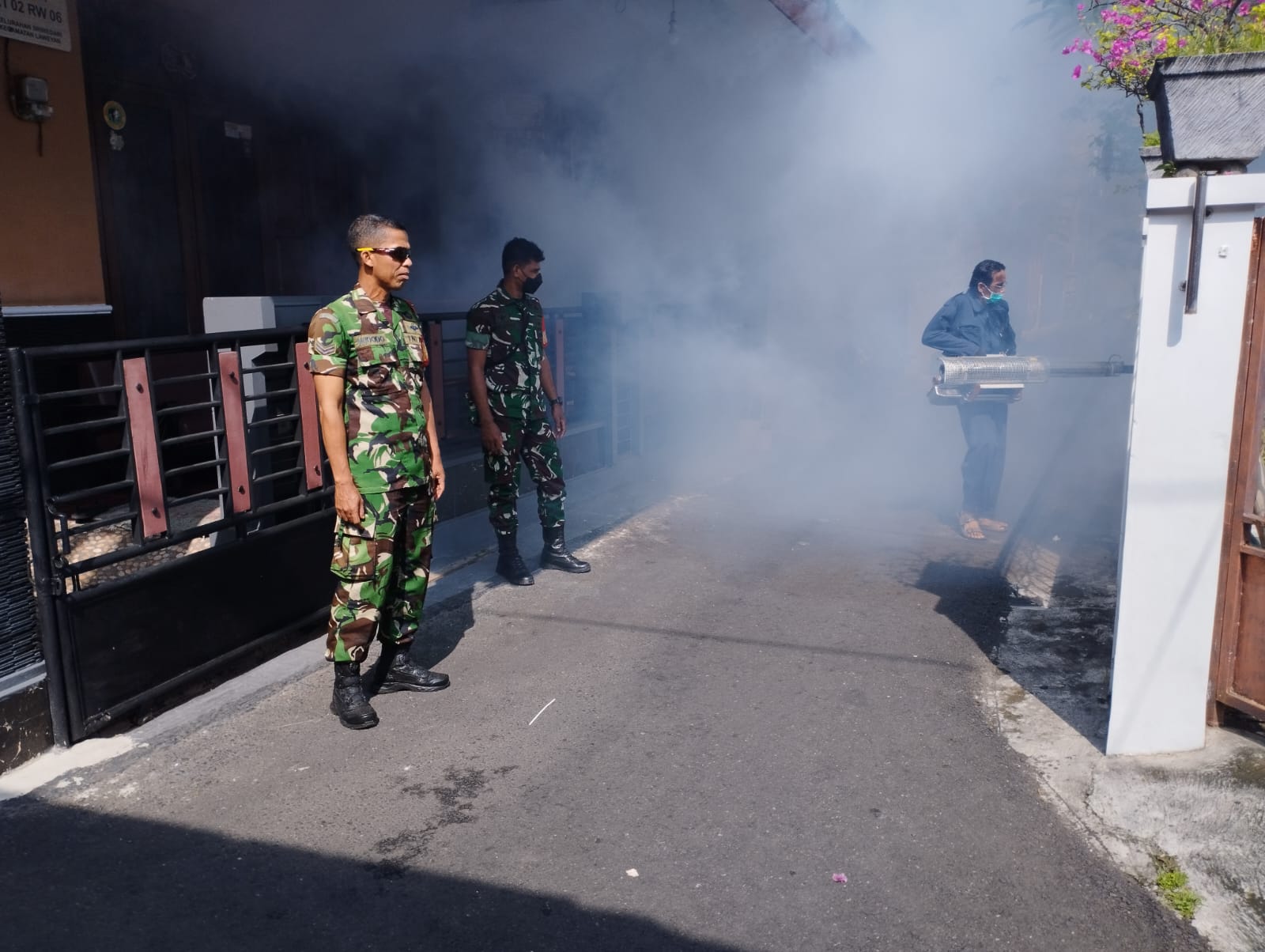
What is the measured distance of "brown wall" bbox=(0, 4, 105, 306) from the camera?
17.5 feet

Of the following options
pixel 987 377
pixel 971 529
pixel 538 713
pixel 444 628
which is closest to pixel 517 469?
pixel 444 628

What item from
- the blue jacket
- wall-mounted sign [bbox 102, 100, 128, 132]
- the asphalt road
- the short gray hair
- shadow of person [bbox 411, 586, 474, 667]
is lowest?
the asphalt road

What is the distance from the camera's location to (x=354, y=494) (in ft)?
11.1

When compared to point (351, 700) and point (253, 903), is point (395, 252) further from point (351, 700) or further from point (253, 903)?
point (253, 903)

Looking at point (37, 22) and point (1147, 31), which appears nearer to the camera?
point (37, 22)

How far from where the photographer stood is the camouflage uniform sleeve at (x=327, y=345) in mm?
3307

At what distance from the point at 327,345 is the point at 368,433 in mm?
331

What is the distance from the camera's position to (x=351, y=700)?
357 centimetres

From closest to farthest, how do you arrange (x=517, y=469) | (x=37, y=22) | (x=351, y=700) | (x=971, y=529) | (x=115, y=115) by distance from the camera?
(x=351, y=700) → (x=517, y=469) → (x=37, y=22) → (x=115, y=115) → (x=971, y=529)

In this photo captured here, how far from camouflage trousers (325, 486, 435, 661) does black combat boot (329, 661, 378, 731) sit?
65mm

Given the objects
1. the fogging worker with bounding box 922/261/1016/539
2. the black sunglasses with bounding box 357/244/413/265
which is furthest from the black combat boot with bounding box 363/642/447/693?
the fogging worker with bounding box 922/261/1016/539

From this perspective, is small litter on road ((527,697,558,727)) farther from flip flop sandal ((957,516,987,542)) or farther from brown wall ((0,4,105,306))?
brown wall ((0,4,105,306))

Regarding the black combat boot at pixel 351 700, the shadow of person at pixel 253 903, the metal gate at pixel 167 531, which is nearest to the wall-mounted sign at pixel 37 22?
the metal gate at pixel 167 531

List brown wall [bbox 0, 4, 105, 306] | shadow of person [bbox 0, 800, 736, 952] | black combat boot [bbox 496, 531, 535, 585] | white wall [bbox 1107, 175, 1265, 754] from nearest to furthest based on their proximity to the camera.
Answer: shadow of person [bbox 0, 800, 736, 952] < white wall [bbox 1107, 175, 1265, 754] < black combat boot [bbox 496, 531, 535, 585] < brown wall [bbox 0, 4, 105, 306]
